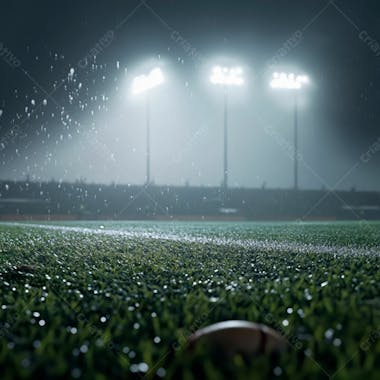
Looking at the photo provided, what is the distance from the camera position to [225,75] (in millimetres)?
31953

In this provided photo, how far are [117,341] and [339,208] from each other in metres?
43.1

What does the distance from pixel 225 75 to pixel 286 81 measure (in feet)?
14.5

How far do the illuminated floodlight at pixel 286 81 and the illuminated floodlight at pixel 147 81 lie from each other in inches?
277

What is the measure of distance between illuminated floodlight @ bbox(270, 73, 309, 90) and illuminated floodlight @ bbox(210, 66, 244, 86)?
2213 millimetres

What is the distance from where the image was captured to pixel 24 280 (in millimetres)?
6797

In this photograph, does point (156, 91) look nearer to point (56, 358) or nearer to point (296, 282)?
point (296, 282)

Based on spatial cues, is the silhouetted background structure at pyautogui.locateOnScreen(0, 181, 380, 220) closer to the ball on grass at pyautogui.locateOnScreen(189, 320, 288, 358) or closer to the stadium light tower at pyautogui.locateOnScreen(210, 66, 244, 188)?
the stadium light tower at pyautogui.locateOnScreen(210, 66, 244, 188)

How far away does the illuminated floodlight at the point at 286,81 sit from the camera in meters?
33.6

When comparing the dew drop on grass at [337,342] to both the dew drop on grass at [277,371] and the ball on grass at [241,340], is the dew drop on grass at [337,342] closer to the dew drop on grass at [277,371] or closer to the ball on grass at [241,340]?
the ball on grass at [241,340]

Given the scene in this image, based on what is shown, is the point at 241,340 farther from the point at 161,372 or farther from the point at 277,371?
the point at 161,372

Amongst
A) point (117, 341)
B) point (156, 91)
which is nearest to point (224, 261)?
point (117, 341)

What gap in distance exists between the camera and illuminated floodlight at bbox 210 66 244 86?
105ft

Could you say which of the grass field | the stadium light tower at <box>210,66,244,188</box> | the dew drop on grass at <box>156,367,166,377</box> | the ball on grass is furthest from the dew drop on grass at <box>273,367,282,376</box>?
the stadium light tower at <box>210,66,244,188</box>

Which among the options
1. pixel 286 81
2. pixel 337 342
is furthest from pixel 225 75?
pixel 337 342
